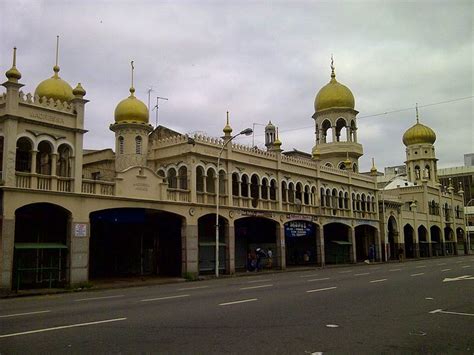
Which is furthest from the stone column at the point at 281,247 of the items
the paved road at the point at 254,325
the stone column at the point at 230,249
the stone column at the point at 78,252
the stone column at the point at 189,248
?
the paved road at the point at 254,325

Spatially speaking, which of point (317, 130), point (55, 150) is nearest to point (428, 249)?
point (317, 130)

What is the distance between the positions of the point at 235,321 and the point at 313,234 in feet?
111

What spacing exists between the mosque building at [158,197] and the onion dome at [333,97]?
0.13m

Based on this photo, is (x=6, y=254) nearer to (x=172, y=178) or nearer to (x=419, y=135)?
(x=172, y=178)

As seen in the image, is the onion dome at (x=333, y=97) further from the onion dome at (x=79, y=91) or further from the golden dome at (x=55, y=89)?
the onion dome at (x=79, y=91)

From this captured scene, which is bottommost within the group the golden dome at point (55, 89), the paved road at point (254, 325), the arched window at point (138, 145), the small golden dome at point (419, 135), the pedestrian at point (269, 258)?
the paved road at point (254, 325)

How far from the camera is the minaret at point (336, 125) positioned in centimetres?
5250

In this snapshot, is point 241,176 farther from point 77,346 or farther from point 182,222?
point 77,346

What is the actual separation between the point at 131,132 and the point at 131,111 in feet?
4.49

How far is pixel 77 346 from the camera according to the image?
318 inches

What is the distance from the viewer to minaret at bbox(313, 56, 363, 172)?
52500 millimetres

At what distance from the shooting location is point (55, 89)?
30.4m

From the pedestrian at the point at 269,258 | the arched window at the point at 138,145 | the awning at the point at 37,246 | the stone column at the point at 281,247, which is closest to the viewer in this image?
the awning at the point at 37,246

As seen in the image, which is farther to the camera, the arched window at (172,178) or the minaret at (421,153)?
the minaret at (421,153)
